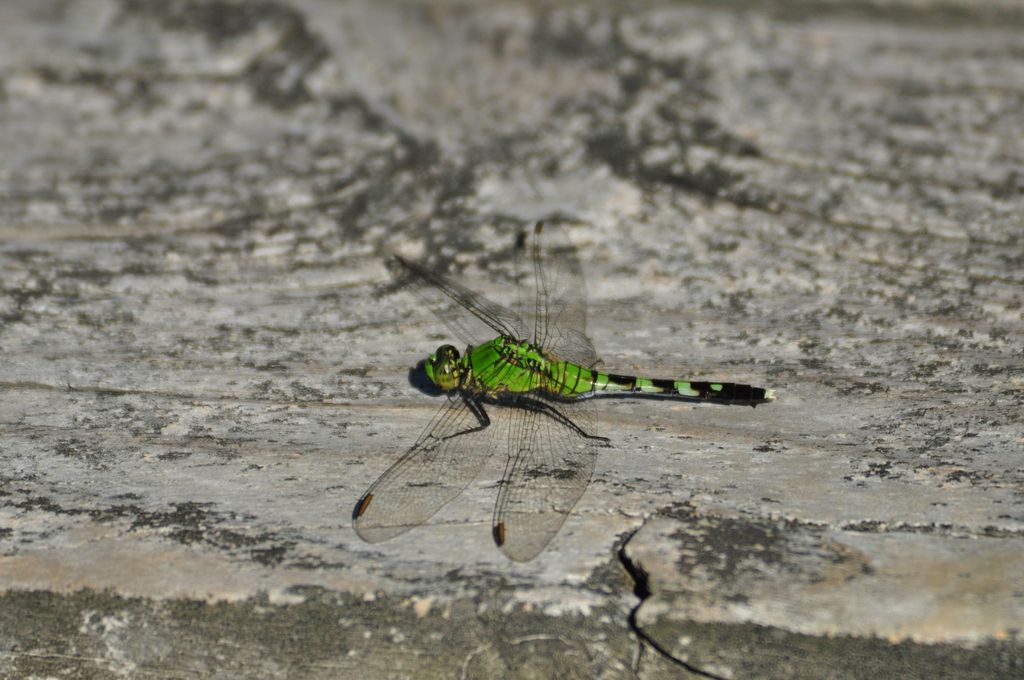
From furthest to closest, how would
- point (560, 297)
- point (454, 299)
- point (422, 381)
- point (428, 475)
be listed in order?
point (560, 297)
point (454, 299)
point (422, 381)
point (428, 475)

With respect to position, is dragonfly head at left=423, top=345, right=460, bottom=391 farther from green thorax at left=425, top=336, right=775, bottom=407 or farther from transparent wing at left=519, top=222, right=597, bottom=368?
transparent wing at left=519, top=222, right=597, bottom=368

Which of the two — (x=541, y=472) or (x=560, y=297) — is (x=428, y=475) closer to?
(x=541, y=472)

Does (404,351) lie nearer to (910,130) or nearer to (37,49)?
(910,130)

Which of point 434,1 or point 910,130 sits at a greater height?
point 434,1

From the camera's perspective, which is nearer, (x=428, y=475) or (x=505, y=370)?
(x=428, y=475)

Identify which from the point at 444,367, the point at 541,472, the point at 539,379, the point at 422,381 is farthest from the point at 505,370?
the point at 541,472

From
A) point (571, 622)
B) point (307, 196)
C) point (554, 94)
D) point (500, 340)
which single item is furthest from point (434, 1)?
point (571, 622)

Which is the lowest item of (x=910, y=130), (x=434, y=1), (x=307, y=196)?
(x=307, y=196)
